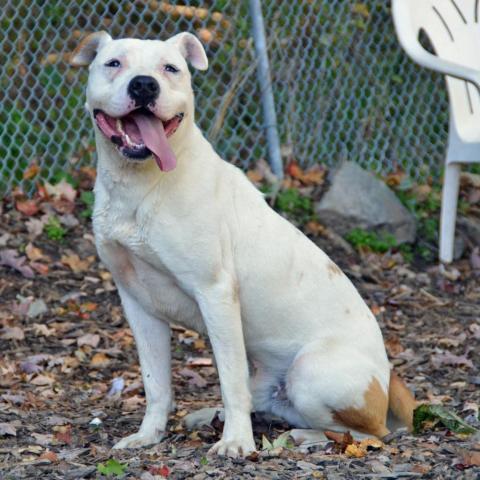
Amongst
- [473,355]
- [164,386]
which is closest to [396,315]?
[473,355]

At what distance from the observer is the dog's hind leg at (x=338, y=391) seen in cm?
442

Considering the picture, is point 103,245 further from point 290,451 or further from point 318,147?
point 318,147

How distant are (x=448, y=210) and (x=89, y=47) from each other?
4.04 meters

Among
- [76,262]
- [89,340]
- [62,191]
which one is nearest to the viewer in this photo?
[89,340]

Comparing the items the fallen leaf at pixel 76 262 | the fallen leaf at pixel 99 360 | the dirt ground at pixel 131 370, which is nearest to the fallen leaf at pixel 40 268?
the dirt ground at pixel 131 370

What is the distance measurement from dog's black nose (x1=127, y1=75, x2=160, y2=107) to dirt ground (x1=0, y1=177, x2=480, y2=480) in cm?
132

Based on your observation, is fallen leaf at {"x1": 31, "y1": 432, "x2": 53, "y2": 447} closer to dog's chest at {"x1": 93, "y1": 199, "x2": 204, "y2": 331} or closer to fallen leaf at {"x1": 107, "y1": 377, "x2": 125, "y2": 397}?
dog's chest at {"x1": 93, "y1": 199, "x2": 204, "y2": 331}

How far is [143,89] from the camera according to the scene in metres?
4.04

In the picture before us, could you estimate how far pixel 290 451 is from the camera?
167 inches

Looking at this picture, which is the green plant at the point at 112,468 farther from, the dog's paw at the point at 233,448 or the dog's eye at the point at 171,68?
the dog's eye at the point at 171,68

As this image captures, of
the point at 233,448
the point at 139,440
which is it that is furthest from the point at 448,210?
the point at 233,448

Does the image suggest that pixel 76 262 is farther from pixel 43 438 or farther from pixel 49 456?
pixel 49 456

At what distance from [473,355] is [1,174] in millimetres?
3487

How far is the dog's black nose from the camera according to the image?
404 centimetres
